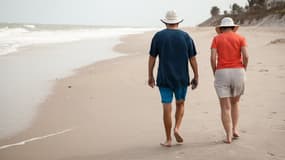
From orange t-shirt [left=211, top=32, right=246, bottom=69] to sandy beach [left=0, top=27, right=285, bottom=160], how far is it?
0.95 m

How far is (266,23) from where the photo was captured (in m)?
51.2

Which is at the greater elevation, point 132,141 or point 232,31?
point 232,31

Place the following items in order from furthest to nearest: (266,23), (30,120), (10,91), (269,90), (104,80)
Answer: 1. (266,23)
2. (104,80)
3. (10,91)
4. (269,90)
5. (30,120)

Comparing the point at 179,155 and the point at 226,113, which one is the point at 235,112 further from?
the point at 179,155

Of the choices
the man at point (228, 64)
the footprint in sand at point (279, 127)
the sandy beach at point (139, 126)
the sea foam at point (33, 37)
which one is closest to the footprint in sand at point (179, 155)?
the sandy beach at point (139, 126)

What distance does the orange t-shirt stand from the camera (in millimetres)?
4590

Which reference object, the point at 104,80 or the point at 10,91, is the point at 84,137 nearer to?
the point at 10,91

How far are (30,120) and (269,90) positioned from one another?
14.4ft

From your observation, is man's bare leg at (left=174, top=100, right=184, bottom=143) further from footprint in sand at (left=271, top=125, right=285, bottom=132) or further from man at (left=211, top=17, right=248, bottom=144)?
footprint in sand at (left=271, top=125, right=285, bottom=132)

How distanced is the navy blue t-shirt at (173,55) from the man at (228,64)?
394mm

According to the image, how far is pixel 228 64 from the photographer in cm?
461

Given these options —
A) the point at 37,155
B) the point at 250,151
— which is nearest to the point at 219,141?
the point at 250,151

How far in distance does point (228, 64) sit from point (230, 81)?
206mm

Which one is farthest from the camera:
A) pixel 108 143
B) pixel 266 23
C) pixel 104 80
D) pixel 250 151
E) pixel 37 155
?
pixel 266 23
